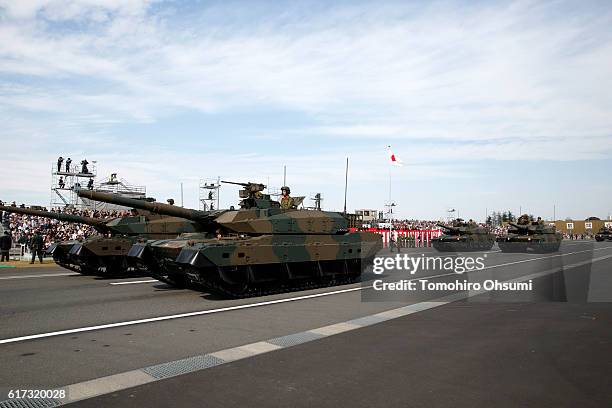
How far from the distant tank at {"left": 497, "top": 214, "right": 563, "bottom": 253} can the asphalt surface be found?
62.8ft

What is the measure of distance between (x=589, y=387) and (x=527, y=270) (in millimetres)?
15251

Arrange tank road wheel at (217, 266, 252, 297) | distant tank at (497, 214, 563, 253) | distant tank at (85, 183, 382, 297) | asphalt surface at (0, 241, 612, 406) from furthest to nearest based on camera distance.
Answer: distant tank at (497, 214, 563, 253) < tank road wheel at (217, 266, 252, 297) < distant tank at (85, 183, 382, 297) < asphalt surface at (0, 241, 612, 406)

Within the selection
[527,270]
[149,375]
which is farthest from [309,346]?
[527,270]

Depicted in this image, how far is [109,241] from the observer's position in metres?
17.2

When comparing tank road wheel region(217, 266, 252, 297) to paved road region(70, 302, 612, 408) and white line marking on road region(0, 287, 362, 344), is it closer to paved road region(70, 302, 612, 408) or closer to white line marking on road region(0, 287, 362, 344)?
white line marking on road region(0, 287, 362, 344)

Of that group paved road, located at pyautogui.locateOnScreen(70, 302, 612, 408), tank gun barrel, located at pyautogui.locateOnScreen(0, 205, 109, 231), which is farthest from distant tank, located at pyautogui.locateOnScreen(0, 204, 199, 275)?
paved road, located at pyautogui.locateOnScreen(70, 302, 612, 408)

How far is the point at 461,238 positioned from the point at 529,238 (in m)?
4.40

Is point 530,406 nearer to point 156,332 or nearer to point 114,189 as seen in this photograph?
point 156,332

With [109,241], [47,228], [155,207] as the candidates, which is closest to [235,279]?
[155,207]

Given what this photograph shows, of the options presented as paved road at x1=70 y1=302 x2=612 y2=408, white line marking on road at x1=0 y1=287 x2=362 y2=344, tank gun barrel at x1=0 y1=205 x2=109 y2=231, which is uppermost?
tank gun barrel at x1=0 y1=205 x2=109 y2=231

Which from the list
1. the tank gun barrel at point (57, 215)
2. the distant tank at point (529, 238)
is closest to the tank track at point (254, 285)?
the tank gun barrel at point (57, 215)

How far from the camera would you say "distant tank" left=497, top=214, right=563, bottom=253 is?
3184 centimetres

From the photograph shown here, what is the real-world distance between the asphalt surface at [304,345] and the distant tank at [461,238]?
17767 mm

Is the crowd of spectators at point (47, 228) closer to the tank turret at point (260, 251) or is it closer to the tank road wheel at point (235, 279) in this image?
the tank turret at point (260, 251)
